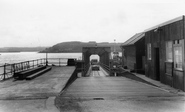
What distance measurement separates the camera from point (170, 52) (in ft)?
34.6

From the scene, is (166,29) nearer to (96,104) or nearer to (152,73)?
(152,73)

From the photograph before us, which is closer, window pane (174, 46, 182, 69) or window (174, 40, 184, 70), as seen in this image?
window (174, 40, 184, 70)

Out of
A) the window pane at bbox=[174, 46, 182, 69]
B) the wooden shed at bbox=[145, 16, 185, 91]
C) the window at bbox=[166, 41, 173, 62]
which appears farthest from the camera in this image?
the window at bbox=[166, 41, 173, 62]

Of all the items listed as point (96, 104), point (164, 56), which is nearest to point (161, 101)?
point (96, 104)

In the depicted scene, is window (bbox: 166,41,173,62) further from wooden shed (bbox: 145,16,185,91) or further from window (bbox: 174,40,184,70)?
window (bbox: 174,40,184,70)

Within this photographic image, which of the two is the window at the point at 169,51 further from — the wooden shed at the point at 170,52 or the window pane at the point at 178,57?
the window pane at the point at 178,57

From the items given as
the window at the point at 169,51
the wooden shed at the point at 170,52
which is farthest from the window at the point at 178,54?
the window at the point at 169,51

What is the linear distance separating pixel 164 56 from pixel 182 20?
3.03 m

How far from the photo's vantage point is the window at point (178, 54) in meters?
9.14

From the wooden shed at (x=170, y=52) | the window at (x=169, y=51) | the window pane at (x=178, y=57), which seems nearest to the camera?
the wooden shed at (x=170, y=52)

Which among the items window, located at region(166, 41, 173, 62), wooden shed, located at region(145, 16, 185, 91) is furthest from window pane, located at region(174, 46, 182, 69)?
window, located at region(166, 41, 173, 62)

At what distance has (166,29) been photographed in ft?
35.7

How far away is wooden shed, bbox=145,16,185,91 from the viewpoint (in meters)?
9.12

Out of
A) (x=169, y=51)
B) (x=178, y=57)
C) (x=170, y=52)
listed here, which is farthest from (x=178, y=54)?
(x=169, y=51)
